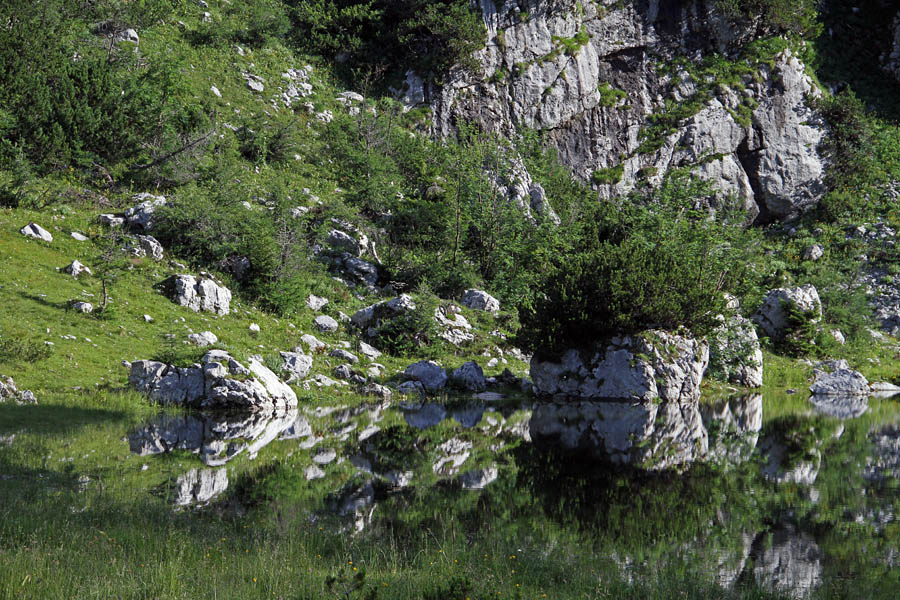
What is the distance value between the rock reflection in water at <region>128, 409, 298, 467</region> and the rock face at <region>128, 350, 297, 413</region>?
0.91 meters

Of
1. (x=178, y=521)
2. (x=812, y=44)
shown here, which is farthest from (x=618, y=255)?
(x=812, y=44)

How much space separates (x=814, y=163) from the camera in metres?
71.0

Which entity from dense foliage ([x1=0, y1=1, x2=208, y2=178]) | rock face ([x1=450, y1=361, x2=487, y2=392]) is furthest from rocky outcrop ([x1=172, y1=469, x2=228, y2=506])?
dense foliage ([x1=0, y1=1, x2=208, y2=178])

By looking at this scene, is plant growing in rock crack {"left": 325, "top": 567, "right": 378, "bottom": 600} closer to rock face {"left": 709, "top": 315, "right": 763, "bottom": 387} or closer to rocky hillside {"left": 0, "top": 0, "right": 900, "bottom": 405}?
rocky hillside {"left": 0, "top": 0, "right": 900, "bottom": 405}

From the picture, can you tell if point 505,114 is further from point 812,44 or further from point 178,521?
point 178,521

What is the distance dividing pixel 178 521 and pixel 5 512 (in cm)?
252

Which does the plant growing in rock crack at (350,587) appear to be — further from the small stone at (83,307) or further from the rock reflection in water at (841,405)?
the rock reflection in water at (841,405)

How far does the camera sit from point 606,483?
48.1ft

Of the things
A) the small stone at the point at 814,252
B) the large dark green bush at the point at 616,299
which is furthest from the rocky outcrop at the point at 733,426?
the small stone at the point at 814,252

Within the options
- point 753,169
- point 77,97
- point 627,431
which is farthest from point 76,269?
point 753,169

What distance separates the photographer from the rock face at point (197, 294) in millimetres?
31156

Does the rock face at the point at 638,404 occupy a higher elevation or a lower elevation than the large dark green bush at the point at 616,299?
lower

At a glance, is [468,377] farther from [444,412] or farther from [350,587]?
[350,587]

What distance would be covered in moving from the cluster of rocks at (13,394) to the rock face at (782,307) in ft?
164
